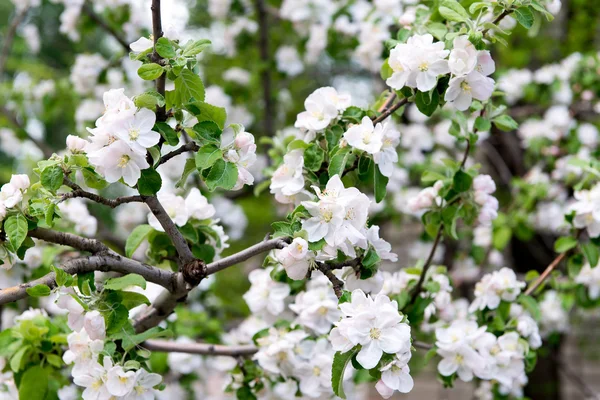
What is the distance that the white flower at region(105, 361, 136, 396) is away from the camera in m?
1.47

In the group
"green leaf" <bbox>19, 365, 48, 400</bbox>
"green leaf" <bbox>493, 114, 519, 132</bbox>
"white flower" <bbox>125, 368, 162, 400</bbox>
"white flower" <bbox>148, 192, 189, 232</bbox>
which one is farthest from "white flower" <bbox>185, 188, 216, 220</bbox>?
"green leaf" <bbox>493, 114, 519, 132</bbox>

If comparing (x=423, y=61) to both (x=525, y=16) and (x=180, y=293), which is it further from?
(x=180, y=293)

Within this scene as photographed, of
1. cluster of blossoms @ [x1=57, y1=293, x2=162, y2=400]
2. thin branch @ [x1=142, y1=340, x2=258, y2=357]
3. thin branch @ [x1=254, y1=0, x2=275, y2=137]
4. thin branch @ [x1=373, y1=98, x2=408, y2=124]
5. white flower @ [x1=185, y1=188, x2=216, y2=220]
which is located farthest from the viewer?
thin branch @ [x1=254, y1=0, x2=275, y2=137]

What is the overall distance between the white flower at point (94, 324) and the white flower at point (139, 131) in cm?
40

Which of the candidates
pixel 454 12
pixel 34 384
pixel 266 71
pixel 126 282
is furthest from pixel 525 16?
pixel 266 71

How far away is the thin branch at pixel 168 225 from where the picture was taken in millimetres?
1406

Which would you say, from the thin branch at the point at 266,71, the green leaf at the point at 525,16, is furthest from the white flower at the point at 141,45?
the thin branch at the point at 266,71

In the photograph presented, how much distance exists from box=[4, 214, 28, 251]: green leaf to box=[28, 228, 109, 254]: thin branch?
0.23ft

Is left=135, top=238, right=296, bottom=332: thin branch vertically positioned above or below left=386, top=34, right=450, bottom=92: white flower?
below

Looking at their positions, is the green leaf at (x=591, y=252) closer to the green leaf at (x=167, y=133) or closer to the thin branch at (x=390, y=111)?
the thin branch at (x=390, y=111)

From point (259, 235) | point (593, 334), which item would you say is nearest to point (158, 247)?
point (259, 235)

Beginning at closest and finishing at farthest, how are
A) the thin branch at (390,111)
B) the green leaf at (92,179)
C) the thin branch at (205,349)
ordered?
the green leaf at (92,179), the thin branch at (390,111), the thin branch at (205,349)

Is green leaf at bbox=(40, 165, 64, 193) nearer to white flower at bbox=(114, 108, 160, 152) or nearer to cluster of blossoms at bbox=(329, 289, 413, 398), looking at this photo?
white flower at bbox=(114, 108, 160, 152)

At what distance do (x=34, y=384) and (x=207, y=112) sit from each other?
876 millimetres
